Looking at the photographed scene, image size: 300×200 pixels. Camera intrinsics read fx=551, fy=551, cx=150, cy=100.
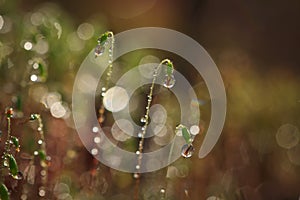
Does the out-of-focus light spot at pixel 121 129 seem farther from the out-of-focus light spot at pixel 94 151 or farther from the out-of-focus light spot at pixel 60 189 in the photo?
the out-of-focus light spot at pixel 60 189

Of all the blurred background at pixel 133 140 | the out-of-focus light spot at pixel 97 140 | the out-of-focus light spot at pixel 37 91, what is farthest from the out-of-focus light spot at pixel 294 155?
the out-of-focus light spot at pixel 37 91

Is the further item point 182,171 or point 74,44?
point 74,44

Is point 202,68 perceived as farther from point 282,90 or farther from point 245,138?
point 245,138

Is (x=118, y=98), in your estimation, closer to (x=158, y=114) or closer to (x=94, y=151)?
(x=158, y=114)

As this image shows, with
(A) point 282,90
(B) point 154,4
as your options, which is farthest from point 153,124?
(B) point 154,4

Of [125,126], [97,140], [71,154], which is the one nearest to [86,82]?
[125,126]

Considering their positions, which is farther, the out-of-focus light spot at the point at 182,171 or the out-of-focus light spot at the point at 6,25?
the out-of-focus light spot at the point at 6,25
